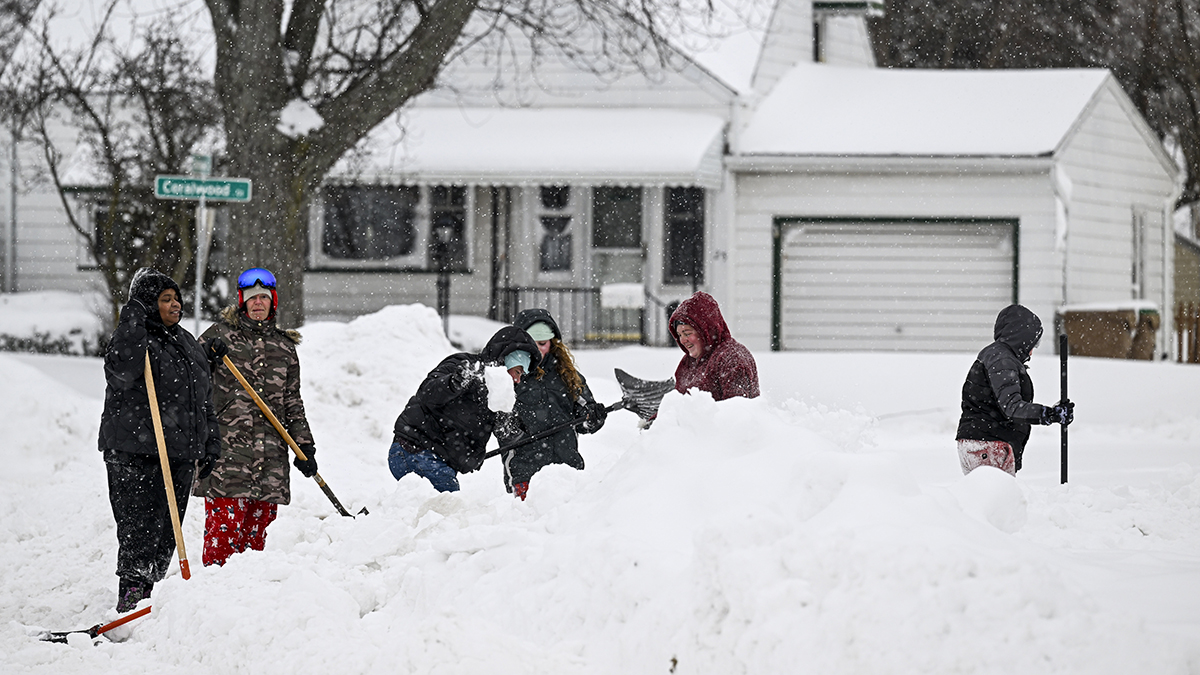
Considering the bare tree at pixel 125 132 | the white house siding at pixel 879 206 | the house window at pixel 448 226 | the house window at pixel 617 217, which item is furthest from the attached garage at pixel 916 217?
the bare tree at pixel 125 132

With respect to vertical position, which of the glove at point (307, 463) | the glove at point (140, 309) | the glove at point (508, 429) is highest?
the glove at point (140, 309)

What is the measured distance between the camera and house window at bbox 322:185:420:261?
18.9 meters

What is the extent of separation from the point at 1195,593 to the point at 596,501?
2.19m

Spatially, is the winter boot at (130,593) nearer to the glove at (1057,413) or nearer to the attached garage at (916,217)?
the glove at (1057,413)

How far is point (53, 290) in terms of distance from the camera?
19797 millimetres

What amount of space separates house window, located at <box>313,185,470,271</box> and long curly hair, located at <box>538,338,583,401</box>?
12.2 m

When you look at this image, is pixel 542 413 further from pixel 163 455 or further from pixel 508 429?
pixel 163 455

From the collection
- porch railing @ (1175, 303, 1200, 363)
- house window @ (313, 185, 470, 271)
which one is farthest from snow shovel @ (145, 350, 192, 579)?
porch railing @ (1175, 303, 1200, 363)

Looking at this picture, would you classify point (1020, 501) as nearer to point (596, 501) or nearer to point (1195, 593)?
point (1195, 593)

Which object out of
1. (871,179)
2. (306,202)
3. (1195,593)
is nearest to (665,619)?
(1195,593)

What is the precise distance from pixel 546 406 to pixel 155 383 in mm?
1936

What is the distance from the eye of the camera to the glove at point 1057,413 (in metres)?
6.46

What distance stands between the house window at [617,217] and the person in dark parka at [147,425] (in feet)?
41.2

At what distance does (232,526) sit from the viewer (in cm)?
645
